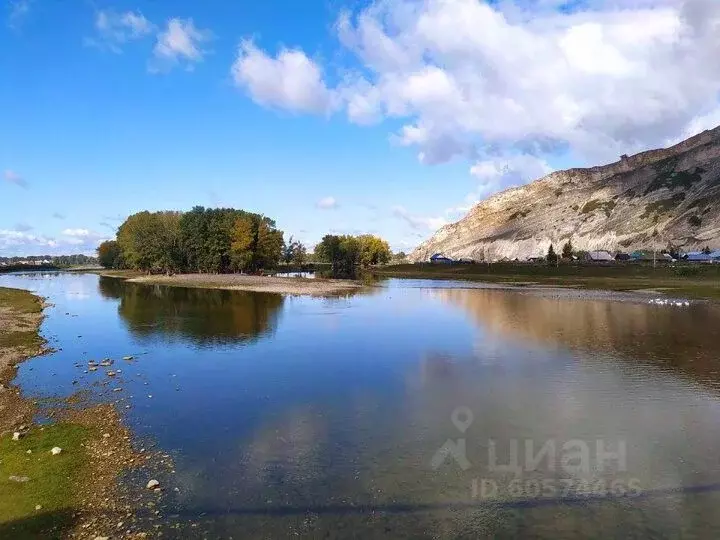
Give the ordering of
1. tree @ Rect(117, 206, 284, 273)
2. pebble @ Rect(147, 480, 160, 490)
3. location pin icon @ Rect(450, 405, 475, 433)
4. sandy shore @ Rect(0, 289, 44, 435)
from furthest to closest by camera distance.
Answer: tree @ Rect(117, 206, 284, 273) → sandy shore @ Rect(0, 289, 44, 435) → location pin icon @ Rect(450, 405, 475, 433) → pebble @ Rect(147, 480, 160, 490)

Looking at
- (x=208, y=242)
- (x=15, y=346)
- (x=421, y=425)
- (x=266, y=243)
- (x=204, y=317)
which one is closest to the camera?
(x=421, y=425)

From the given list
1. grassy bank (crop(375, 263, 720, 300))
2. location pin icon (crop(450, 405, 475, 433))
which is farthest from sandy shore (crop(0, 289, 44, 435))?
grassy bank (crop(375, 263, 720, 300))

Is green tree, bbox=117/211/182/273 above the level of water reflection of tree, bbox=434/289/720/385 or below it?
above

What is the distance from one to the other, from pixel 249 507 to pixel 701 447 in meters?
15.9

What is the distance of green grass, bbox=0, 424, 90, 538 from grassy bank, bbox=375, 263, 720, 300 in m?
89.4

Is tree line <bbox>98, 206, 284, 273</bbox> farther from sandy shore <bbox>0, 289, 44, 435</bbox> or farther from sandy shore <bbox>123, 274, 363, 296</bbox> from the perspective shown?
sandy shore <bbox>0, 289, 44, 435</bbox>

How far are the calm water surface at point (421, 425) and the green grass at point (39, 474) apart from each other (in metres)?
2.73

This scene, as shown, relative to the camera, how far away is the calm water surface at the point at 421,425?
47.0 ft

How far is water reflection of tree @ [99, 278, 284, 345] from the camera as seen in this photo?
46938mm

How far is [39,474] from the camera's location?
15.8 meters

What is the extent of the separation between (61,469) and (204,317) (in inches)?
1744

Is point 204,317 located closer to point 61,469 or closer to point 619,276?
point 61,469

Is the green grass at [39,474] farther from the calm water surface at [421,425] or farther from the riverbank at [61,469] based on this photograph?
the calm water surface at [421,425]

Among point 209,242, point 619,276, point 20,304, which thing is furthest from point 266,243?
point 619,276
